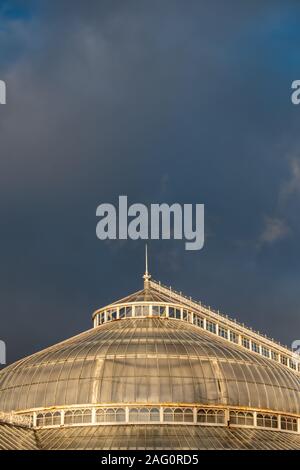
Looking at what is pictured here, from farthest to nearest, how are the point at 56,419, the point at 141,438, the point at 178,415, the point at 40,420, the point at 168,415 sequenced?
the point at 40,420
the point at 56,419
the point at 178,415
the point at 168,415
the point at 141,438

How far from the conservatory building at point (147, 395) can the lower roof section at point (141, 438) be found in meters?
0.11

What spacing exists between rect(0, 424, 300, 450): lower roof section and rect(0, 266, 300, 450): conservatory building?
109 mm

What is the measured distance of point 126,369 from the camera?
11081 cm

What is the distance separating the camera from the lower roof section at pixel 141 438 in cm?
10212

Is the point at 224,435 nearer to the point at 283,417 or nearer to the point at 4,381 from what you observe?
the point at 283,417

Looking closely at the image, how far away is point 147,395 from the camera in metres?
109

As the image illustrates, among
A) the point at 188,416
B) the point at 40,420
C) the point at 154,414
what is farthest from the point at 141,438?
the point at 40,420

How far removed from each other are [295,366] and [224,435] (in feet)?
196

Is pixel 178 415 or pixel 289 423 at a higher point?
pixel 289 423

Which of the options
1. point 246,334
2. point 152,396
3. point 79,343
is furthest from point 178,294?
point 152,396

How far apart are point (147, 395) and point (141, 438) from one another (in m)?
6.18

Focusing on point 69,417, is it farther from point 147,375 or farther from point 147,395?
point 147,375
